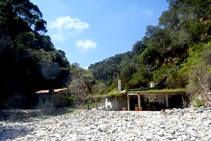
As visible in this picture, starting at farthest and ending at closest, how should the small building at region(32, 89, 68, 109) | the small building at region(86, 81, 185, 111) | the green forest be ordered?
the small building at region(32, 89, 68, 109), the small building at region(86, 81, 185, 111), the green forest

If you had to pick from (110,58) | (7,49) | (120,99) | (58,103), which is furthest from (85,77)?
(110,58)

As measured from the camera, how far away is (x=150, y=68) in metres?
22.5

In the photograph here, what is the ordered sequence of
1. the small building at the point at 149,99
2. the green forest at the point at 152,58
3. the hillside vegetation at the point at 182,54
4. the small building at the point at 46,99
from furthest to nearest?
1. the small building at the point at 46,99
2. the small building at the point at 149,99
3. the green forest at the point at 152,58
4. the hillside vegetation at the point at 182,54

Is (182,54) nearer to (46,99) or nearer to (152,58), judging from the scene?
(152,58)

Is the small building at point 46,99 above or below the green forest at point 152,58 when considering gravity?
below

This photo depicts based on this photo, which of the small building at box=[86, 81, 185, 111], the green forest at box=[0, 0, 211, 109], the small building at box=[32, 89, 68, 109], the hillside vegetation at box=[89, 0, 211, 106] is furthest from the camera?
the small building at box=[32, 89, 68, 109]

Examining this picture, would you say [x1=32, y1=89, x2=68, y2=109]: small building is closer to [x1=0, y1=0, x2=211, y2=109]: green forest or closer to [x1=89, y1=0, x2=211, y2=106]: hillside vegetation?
[x1=0, y1=0, x2=211, y2=109]: green forest

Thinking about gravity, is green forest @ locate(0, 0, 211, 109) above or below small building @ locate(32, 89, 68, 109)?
above

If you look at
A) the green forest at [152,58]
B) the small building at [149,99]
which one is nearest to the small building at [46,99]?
the green forest at [152,58]

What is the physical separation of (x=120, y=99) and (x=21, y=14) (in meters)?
17.9

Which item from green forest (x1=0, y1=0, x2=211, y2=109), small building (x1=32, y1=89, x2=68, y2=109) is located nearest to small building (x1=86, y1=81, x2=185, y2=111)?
green forest (x1=0, y1=0, x2=211, y2=109)

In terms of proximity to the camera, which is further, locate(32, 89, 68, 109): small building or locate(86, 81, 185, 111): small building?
locate(32, 89, 68, 109): small building

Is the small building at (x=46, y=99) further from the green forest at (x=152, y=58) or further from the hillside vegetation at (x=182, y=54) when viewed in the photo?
the hillside vegetation at (x=182, y=54)

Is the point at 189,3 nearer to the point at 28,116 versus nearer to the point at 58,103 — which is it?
the point at 58,103
